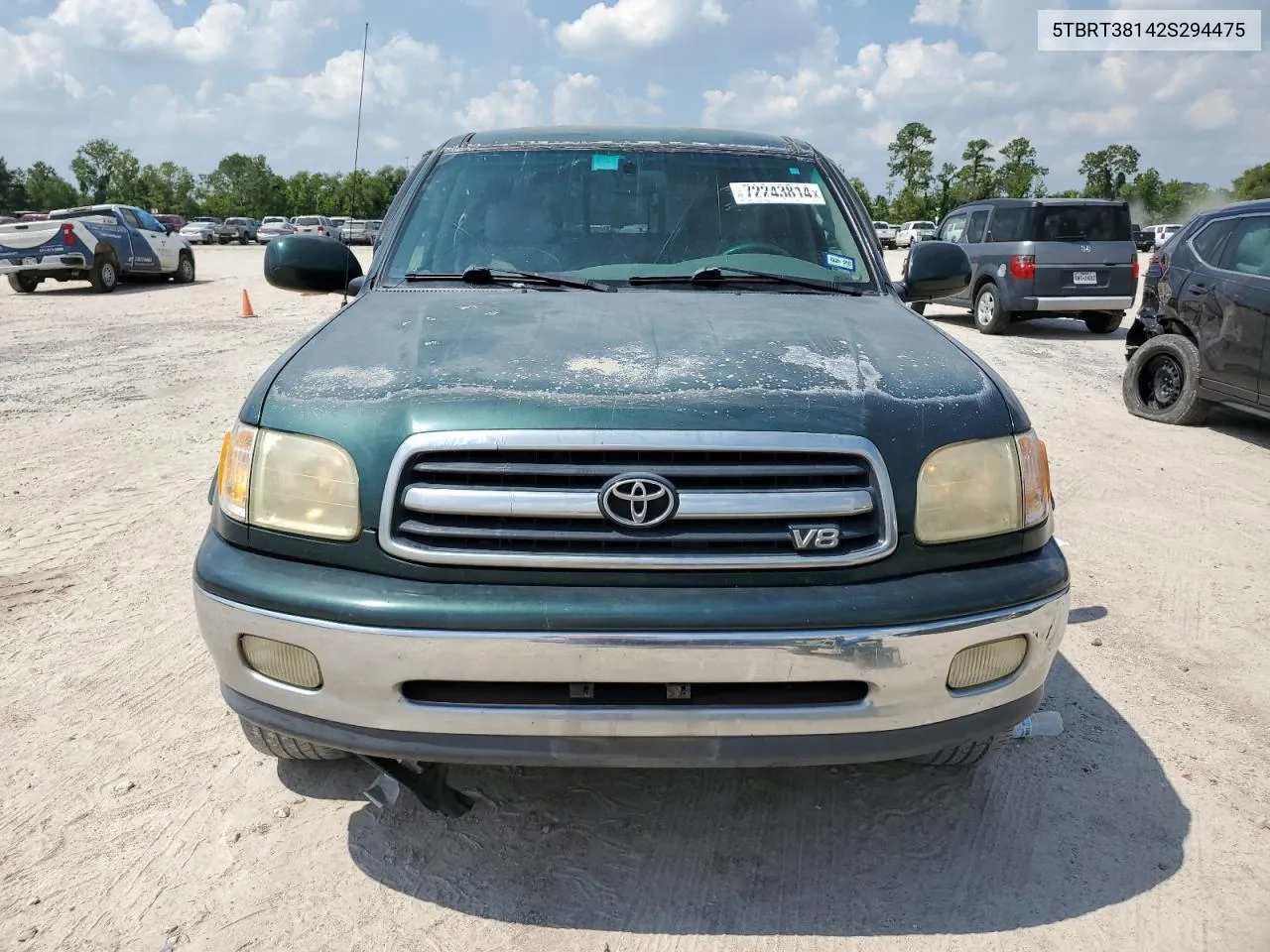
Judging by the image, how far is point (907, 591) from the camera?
2184 millimetres

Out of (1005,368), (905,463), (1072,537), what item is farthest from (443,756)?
(1005,368)

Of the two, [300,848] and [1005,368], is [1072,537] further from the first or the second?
[1005,368]

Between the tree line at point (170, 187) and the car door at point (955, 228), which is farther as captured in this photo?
the tree line at point (170, 187)

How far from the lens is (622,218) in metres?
3.51

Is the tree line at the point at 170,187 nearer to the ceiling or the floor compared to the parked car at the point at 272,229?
nearer to the ceiling

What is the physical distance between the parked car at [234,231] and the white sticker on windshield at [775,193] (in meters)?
56.2

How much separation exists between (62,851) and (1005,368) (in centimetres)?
992

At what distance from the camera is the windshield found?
3406 mm

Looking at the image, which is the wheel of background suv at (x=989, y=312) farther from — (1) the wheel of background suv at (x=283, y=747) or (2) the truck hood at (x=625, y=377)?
(1) the wheel of background suv at (x=283, y=747)

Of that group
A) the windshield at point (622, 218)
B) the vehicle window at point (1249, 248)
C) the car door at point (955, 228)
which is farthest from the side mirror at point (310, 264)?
the car door at point (955, 228)

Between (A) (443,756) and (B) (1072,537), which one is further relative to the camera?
(B) (1072,537)

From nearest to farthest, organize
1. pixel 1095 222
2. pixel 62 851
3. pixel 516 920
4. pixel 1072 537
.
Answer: pixel 516 920 → pixel 62 851 → pixel 1072 537 → pixel 1095 222

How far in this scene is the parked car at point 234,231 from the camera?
5353 centimetres

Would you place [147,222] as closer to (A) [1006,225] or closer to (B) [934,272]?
(A) [1006,225]
